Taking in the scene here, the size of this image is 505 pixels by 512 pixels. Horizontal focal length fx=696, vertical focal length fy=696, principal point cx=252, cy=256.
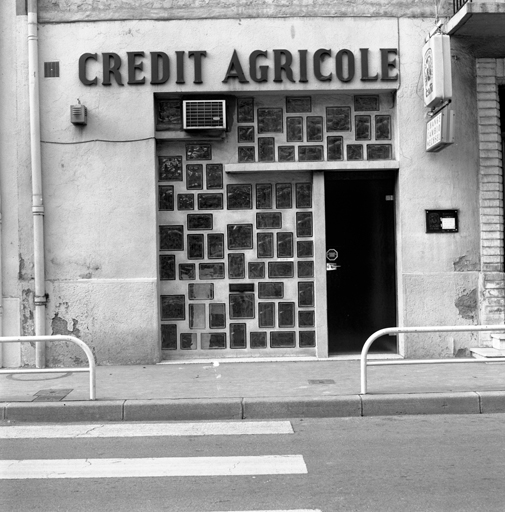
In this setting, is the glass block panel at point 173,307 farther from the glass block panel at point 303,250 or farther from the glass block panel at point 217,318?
the glass block panel at point 303,250

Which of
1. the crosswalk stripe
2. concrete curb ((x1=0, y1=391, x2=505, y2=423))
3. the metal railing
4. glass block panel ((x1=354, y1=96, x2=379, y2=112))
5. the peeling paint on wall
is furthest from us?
glass block panel ((x1=354, y1=96, x2=379, y2=112))

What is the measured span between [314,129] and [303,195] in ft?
3.36

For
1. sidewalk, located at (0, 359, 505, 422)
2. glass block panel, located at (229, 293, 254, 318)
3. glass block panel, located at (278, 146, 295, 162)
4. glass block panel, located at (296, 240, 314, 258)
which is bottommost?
sidewalk, located at (0, 359, 505, 422)

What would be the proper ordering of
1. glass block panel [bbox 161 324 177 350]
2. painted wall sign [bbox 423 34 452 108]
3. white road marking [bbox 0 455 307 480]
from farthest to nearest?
glass block panel [bbox 161 324 177 350], painted wall sign [bbox 423 34 452 108], white road marking [bbox 0 455 307 480]

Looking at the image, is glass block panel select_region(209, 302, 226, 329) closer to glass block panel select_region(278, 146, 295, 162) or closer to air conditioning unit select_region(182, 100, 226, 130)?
glass block panel select_region(278, 146, 295, 162)

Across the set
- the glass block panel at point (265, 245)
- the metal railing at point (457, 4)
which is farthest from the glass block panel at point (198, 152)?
the metal railing at point (457, 4)

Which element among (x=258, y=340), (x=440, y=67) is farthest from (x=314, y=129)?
(x=258, y=340)

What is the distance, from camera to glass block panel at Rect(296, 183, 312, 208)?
10688 millimetres

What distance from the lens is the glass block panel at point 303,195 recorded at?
10688 mm

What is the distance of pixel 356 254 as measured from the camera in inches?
425

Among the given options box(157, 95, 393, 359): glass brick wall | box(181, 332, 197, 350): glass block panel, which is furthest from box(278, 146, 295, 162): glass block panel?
box(181, 332, 197, 350): glass block panel

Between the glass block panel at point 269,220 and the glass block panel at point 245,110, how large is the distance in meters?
1.46

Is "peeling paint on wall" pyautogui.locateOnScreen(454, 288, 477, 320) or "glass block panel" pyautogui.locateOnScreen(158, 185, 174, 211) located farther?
"glass block panel" pyautogui.locateOnScreen(158, 185, 174, 211)

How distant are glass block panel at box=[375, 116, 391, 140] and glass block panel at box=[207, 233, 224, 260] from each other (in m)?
2.86
